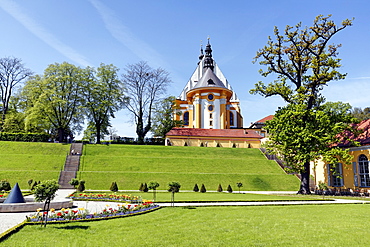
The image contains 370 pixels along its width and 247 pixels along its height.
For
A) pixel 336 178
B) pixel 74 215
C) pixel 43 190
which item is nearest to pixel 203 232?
pixel 74 215

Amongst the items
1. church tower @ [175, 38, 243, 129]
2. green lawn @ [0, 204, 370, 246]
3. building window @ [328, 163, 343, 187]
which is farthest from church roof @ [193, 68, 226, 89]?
green lawn @ [0, 204, 370, 246]

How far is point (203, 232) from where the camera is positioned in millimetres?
9047

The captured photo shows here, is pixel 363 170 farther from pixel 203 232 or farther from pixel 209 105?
pixel 209 105

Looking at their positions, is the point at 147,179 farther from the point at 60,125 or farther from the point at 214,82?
the point at 214,82

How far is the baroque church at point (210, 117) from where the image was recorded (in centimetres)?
5312

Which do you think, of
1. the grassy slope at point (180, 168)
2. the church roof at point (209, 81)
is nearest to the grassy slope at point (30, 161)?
the grassy slope at point (180, 168)

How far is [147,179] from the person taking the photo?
31.3 metres

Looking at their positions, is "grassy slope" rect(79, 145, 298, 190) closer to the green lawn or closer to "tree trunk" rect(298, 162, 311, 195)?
"tree trunk" rect(298, 162, 311, 195)

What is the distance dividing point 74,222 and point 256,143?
4763 cm

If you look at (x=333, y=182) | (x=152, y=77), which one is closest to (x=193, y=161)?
(x=333, y=182)

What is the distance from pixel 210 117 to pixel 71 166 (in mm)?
42564

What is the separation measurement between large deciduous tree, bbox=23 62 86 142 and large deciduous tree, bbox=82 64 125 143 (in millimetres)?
1612

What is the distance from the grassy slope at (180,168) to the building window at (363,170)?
22.7 feet

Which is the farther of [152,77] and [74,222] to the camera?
[152,77]
